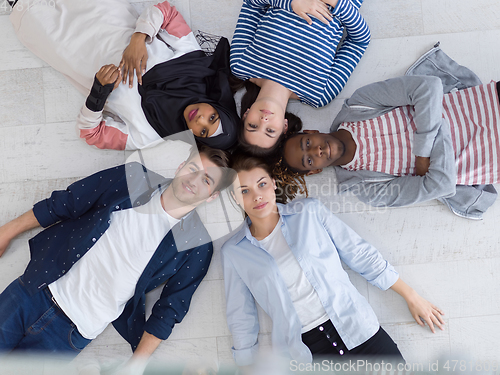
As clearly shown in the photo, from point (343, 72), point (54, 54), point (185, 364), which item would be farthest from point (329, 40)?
point (185, 364)

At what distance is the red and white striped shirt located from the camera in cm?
126

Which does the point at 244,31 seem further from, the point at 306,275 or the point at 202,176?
the point at 306,275

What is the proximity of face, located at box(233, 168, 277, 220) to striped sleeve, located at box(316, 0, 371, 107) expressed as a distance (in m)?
0.39

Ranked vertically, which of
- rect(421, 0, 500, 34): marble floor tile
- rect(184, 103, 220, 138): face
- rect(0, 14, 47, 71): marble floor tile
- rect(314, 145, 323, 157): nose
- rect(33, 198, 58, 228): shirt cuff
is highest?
rect(421, 0, 500, 34): marble floor tile

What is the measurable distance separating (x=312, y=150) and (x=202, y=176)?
41 cm

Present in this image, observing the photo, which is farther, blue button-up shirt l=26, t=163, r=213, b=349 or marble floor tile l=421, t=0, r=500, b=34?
marble floor tile l=421, t=0, r=500, b=34

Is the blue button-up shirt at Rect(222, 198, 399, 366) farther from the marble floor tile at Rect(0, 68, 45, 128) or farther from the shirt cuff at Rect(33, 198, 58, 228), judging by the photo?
the marble floor tile at Rect(0, 68, 45, 128)

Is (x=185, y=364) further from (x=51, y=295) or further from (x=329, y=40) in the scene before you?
(x=329, y=40)

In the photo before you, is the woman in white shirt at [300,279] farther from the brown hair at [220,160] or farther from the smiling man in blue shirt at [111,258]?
the smiling man in blue shirt at [111,258]

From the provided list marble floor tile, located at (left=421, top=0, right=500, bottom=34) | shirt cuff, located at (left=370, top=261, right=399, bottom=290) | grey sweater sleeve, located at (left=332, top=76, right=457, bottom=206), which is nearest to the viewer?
grey sweater sleeve, located at (left=332, top=76, right=457, bottom=206)

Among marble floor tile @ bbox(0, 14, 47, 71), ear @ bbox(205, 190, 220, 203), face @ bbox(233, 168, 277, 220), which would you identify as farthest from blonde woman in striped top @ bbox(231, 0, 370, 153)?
marble floor tile @ bbox(0, 14, 47, 71)

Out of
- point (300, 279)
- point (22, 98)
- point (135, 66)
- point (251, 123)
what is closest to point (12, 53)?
point (22, 98)

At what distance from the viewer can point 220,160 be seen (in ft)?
4.27

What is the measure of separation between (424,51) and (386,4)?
0.83 ft
